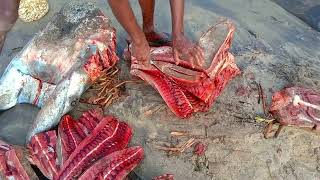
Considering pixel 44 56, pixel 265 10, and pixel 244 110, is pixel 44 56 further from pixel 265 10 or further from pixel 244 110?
pixel 265 10

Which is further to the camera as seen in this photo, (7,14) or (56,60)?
(56,60)

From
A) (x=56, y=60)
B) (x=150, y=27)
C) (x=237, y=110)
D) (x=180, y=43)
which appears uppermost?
(x=180, y=43)

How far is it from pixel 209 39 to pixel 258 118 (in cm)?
71

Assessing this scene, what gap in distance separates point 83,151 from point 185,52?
1049 mm

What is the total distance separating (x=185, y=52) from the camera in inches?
153

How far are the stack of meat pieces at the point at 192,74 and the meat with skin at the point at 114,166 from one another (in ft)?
1.96

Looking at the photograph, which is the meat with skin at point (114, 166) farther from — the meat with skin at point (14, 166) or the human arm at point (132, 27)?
the human arm at point (132, 27)

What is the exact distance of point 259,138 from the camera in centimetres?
383

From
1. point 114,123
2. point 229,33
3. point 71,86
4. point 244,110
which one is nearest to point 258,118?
point 244,110

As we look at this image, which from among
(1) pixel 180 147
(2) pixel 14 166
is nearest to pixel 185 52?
(1) pixel 180 147

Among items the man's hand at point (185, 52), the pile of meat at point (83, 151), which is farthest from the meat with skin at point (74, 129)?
the man's hand at point (185, 52)

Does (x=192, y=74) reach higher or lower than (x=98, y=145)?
higher

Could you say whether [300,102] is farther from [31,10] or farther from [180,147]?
[31,10]

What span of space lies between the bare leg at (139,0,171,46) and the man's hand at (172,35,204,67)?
0.51m
